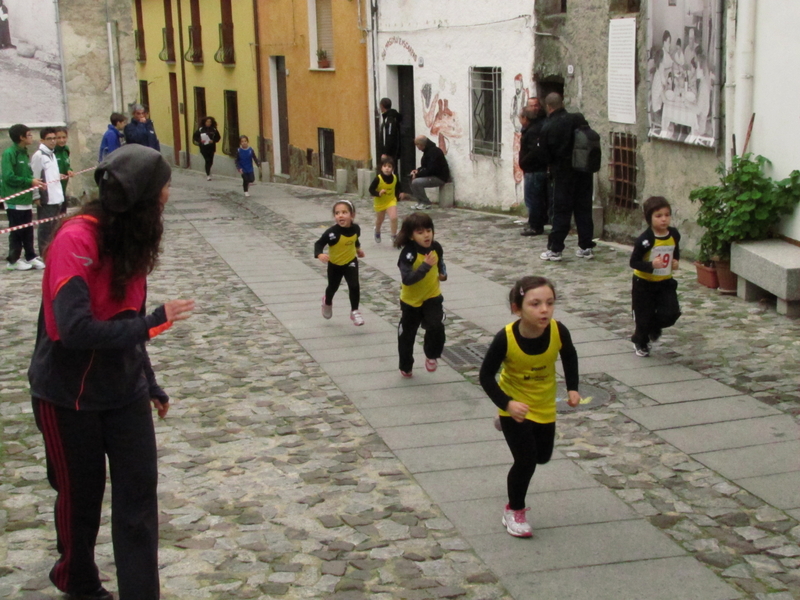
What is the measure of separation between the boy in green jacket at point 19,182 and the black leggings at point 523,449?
845 cm

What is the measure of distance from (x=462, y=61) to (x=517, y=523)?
1364 cm

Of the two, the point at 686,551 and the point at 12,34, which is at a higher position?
the point at 12,34

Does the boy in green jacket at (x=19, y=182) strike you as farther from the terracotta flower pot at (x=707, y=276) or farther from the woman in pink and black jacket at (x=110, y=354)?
the woman in pink and black jacket at (x=110, y=354)

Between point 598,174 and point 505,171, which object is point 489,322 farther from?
point 505,171

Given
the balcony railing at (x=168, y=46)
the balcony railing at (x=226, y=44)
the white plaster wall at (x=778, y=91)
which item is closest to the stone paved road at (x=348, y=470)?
the white plaster wall at (x=778, y=91)

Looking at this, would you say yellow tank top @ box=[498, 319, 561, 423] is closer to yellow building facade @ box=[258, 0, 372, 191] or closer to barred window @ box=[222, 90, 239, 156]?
yellow building facade @ box=[258, 0, 372, 191]

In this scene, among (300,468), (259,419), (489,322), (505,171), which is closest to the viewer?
(300,468)

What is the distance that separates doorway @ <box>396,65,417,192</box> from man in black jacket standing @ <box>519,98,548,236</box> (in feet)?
19.2

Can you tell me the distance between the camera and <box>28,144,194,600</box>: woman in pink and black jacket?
11.2ft

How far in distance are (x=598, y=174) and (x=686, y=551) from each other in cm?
978

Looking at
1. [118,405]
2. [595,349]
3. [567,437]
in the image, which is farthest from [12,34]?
[118,405]

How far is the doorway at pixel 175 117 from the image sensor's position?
34.4 metres

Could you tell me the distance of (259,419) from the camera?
6.49m

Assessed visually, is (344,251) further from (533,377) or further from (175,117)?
(175,117)
